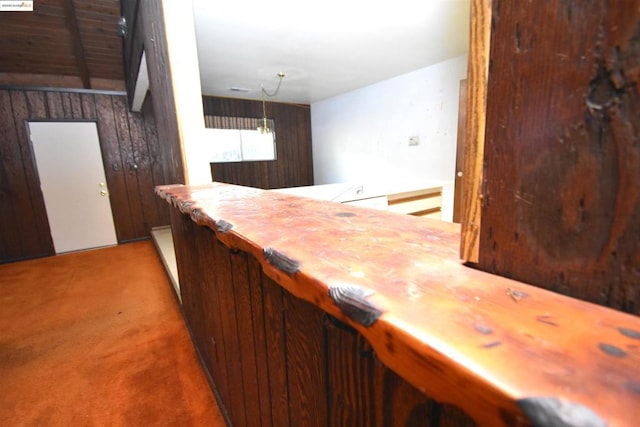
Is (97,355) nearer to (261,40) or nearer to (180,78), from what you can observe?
(180,78)

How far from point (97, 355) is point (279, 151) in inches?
183

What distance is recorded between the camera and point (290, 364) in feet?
1.98

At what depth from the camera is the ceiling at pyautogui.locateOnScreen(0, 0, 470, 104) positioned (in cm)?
238

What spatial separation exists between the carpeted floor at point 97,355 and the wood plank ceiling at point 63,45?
98.9 inches

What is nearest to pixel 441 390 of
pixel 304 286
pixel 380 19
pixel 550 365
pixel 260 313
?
pixel 550 365

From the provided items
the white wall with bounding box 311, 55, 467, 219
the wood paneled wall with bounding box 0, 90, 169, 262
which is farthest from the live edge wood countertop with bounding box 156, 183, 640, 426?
the wood paneled wall with bounding box 0, 90, 169, 262

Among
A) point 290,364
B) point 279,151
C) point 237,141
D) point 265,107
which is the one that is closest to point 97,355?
point 290,364

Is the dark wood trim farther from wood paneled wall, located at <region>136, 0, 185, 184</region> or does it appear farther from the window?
wood paneled wall, located at <region>136, 0, 185, 184</region>

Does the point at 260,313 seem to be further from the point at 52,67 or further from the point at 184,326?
the point at 52,67

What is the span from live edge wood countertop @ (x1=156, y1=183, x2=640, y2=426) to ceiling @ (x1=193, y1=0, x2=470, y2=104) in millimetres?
2526

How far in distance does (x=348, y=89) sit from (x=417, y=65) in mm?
1458

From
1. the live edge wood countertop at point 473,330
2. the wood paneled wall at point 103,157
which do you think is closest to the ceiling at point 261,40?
the wood paneled wall at point 103,157

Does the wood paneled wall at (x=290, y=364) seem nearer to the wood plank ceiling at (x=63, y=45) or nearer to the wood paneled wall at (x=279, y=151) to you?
the wood plank ceiling at (x=63, y=45)

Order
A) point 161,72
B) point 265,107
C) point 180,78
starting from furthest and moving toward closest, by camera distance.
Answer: point 265,107
point 161,72
point 180,78
